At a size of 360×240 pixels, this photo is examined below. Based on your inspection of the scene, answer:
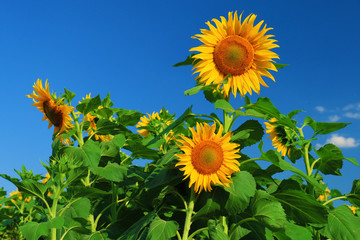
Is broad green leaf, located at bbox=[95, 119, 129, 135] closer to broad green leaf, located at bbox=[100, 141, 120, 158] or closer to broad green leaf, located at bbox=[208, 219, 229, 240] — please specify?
broad green leaf, located at bbox=[100, 141, 120, 158]

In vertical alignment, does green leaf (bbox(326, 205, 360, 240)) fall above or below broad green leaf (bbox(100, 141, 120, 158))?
below

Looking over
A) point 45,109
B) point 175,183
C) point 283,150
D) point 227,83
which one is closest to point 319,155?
point 283,150

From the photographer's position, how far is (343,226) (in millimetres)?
2797

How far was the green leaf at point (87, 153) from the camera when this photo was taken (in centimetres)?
286

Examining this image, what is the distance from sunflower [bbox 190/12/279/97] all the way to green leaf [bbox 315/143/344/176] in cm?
89

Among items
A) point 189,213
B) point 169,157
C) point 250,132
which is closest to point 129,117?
point 169,157

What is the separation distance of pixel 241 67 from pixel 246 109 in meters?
0.29

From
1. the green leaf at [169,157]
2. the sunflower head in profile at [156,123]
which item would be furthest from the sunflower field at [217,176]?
the sunflower head in profile at [156,123]

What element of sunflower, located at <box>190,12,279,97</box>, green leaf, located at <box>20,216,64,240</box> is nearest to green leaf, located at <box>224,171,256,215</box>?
sunflower, located at <box>190,12,279,97</box>

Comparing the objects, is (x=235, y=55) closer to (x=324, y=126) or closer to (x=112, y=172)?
(x=324, y=126)

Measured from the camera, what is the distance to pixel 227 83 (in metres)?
2.56

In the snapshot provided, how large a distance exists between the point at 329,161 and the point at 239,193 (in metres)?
1.21

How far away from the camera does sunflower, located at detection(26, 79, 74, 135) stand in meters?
3.27

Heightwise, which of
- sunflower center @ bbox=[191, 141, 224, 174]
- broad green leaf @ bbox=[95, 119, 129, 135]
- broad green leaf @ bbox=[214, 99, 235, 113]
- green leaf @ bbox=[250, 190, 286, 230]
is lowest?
green leaf @ bbox=[250, 190, 286, 230]
